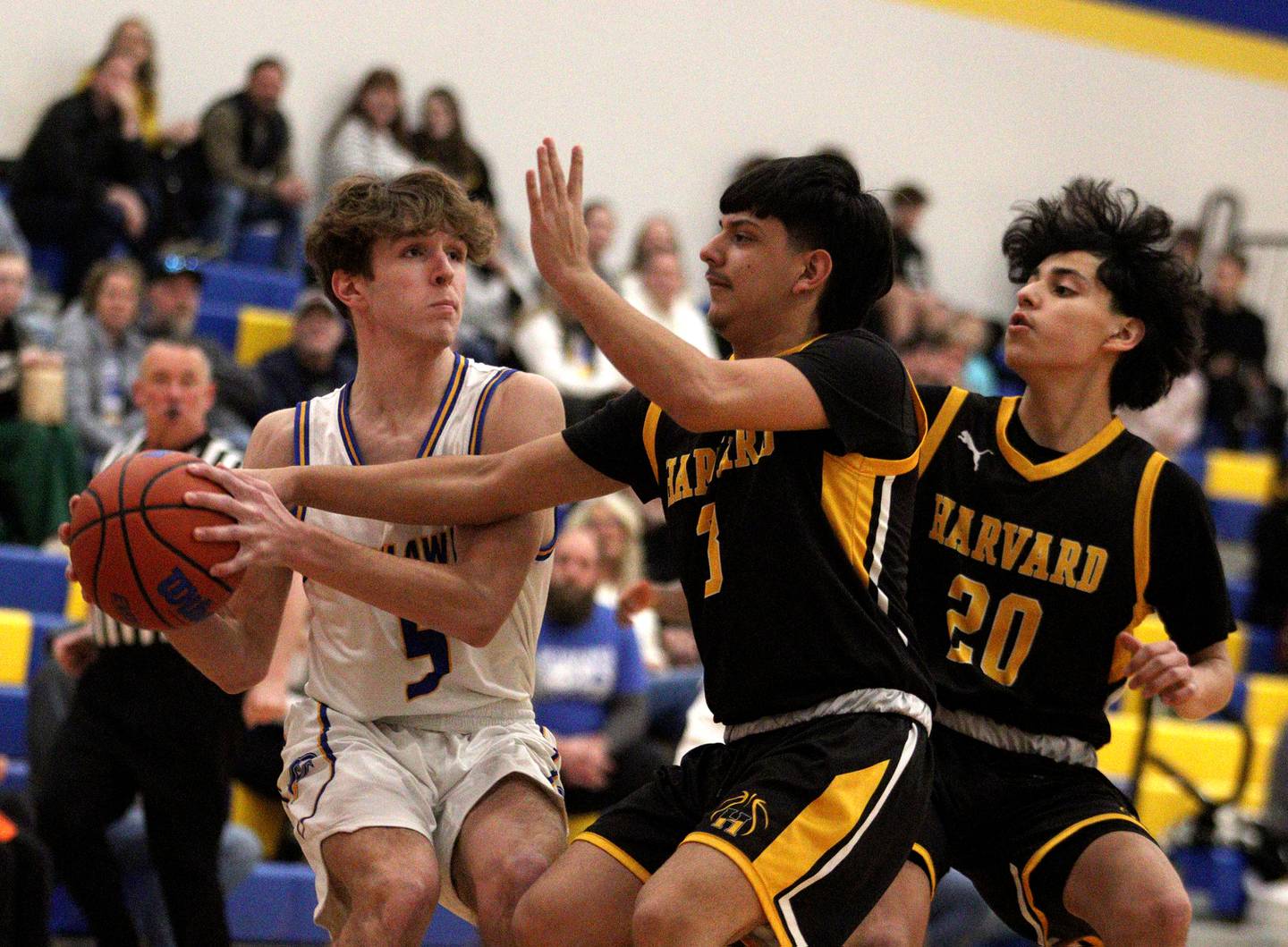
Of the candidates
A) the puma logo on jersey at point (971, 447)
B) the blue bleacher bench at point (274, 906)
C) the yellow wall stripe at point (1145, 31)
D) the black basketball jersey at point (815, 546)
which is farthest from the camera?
the yellow wall stripe at point (1145, 31)

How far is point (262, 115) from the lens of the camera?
11156mm

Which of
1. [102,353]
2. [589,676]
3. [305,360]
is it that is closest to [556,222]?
[589,676]

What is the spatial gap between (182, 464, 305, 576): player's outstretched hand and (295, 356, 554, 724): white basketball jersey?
0.40 metres

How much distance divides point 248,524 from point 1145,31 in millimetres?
14392

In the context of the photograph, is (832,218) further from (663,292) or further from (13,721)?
(663,292)

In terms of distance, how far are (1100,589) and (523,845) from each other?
Answer: 151cm

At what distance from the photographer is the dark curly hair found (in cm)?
426

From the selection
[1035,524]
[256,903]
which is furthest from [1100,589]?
[256,903]

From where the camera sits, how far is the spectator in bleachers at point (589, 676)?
6855 mm

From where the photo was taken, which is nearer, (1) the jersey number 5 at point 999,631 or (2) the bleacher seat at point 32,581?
(1) the jersey number 5 at point 999,631

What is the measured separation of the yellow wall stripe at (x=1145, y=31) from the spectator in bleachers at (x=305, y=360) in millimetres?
7797

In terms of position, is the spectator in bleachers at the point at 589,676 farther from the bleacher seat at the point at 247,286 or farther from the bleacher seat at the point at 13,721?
the bleacher seat at the point at 247,286

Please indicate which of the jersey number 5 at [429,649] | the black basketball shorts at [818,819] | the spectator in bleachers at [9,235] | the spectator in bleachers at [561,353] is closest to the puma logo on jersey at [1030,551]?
Result: the black basketball shorts at [818,819]

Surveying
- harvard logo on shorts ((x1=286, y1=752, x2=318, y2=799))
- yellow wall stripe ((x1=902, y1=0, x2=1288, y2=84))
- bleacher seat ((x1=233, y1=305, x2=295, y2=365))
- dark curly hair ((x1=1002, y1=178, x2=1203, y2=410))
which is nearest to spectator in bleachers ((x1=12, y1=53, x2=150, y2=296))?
bleacher seat ((x1=233, y1=305, x2=295, y2=365))
